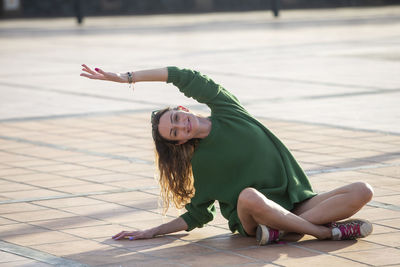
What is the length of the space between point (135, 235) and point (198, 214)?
362 millimetres

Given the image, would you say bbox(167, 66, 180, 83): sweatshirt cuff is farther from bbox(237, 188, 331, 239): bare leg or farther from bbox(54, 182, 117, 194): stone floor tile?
bbox(54, 182, 117, 194): stone floor tile

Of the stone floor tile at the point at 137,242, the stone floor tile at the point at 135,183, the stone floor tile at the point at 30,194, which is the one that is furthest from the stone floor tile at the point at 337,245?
the stone floor tile at the point at 30,194

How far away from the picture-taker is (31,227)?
5.51 m

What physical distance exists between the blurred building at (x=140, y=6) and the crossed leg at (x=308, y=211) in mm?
31460

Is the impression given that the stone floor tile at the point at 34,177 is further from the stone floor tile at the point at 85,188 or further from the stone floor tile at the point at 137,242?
the stone floor tile at the point at 137,242

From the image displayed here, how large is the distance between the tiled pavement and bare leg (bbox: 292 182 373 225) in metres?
0.14

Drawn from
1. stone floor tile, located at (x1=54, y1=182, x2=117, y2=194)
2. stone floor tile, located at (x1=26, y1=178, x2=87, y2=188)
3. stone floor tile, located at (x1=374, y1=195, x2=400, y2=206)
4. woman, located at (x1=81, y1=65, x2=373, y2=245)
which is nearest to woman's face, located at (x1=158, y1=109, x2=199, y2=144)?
woman, located at (x1=81, y1=65, x2=373, y2=245)

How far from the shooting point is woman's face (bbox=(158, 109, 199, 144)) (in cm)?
495

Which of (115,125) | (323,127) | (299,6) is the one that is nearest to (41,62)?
(115,125)

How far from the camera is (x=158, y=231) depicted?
205 inches

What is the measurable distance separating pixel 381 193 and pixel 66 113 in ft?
16.3

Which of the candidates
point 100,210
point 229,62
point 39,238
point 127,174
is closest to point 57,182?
point 127,174

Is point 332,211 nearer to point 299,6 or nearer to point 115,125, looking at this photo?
point 115,125

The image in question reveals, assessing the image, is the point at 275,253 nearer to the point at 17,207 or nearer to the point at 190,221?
the point at 190,221
